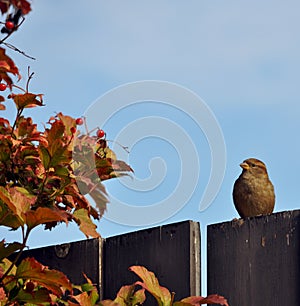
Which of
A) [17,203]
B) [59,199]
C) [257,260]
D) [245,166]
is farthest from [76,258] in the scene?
[245,166]

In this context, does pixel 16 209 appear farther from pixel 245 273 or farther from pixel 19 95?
pixel 245 273

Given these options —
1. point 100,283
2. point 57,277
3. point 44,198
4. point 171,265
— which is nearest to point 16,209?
point 57,277

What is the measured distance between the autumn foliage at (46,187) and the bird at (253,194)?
5.33 ft

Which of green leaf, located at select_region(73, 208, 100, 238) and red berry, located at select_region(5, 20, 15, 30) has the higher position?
red berry, located at select_region(5, 20, 15, 30)

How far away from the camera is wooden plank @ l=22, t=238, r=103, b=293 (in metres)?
2.56

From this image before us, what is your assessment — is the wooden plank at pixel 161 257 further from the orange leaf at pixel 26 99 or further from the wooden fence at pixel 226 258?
the orange leaf at pixel 26 99

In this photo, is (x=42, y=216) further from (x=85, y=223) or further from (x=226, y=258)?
(x=226, y=258)

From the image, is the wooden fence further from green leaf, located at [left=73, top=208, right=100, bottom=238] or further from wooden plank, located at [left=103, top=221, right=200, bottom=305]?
green leaf, located at [left=73, top=208, right=100, bottom=238]

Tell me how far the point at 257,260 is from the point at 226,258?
10 cm

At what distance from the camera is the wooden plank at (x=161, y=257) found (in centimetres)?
223

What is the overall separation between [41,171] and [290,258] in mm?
769

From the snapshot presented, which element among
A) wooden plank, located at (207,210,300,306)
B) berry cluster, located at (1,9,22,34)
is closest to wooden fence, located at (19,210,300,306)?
wooden plank, located at (207,210,300,306)

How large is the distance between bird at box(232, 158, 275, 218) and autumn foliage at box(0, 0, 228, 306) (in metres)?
1.62

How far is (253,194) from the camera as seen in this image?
4016 mm
